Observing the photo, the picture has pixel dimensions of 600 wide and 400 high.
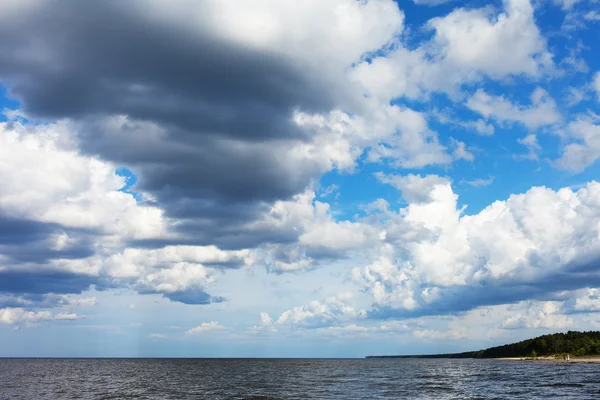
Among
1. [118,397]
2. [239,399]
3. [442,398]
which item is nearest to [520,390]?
[442,398]

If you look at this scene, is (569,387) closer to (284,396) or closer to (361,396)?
(361,396)

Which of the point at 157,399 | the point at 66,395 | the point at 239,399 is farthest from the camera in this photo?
the point at 66,395

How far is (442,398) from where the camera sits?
71625mm

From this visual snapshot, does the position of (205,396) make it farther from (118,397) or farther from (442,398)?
(442,398)

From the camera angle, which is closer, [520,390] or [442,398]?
[442,398]

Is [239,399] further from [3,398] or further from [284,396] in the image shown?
[3,398]

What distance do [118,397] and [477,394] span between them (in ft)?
193

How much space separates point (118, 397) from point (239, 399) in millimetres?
23003

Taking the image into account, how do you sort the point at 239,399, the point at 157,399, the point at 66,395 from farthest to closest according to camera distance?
the point at 66,395 < the point at 157,399 < the point at 239,399

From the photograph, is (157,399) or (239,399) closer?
(239,399)

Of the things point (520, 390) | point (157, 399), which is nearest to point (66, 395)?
point (157, 399)

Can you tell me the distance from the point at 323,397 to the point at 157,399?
25.7m

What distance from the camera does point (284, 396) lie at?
71.8m

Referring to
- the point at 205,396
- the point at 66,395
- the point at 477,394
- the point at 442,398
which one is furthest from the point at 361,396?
the point at 66,395
